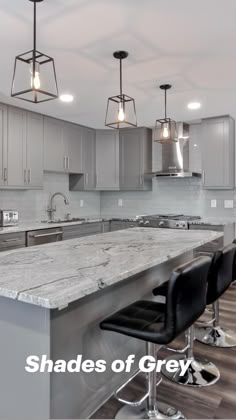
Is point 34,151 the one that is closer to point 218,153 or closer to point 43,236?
point 43,236

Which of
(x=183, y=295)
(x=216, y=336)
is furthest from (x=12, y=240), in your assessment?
(x=183, y=295)

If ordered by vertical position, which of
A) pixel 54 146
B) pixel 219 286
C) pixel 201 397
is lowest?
pixel 201 397

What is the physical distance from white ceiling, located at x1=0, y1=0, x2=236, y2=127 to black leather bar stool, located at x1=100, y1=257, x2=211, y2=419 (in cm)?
160

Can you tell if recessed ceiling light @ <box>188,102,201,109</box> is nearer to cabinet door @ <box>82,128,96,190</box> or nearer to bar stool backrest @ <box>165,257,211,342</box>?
cabinet door @ <box>82,128,96,190</box>

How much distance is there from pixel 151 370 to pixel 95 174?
430 centimetres

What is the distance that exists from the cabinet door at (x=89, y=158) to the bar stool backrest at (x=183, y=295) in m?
4.02

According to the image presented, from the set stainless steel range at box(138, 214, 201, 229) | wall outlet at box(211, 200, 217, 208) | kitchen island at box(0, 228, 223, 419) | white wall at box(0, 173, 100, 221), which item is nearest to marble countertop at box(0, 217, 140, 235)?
stainless steel range at box(138, 214, 201, 229)

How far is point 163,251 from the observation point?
2.19 meters

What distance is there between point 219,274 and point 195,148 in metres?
3.29

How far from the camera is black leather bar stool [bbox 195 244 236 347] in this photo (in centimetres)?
237

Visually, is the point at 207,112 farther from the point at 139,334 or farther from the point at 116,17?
the point at 139,334

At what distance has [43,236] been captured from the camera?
13.7 feet

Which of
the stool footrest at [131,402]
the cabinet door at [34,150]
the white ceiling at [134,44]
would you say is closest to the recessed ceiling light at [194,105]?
the white ceiling at [134,44]

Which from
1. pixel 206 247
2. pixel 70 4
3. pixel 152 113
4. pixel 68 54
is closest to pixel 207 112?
pixel 152 113
